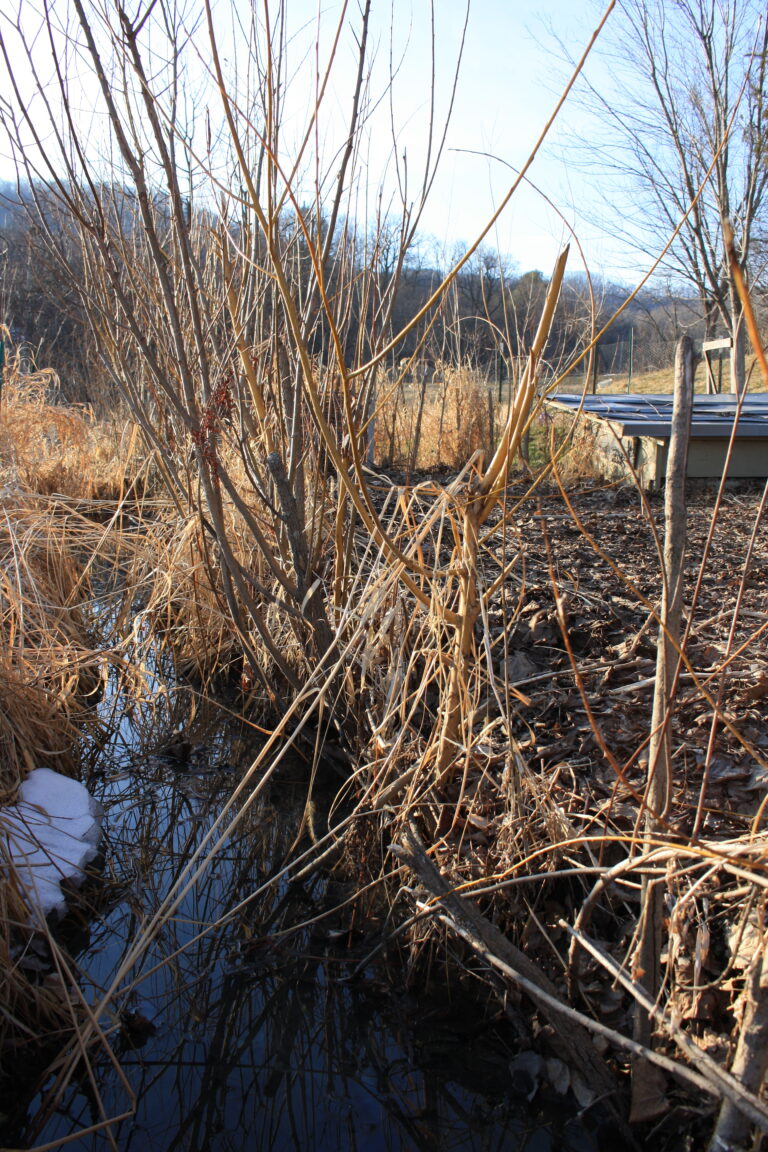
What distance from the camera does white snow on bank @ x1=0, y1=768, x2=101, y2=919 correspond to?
179 centimetres

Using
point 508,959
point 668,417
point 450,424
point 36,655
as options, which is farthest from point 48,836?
point 450,424

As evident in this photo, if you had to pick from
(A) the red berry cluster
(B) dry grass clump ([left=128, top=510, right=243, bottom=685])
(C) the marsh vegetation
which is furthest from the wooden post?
(B) dry grass clump ([left=128, top=510, right=243, bottom=685])

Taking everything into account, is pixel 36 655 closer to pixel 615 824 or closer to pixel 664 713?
pixel 615 824

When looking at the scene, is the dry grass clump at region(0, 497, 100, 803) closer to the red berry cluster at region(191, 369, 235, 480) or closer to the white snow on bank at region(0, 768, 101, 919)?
the white snow on bank at region(0, 768, 101, 919)

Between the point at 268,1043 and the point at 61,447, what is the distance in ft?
18.9

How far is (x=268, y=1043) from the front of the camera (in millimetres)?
1715

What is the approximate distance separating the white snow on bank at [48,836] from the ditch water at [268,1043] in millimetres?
123

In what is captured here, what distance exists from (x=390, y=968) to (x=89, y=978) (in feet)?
2.13

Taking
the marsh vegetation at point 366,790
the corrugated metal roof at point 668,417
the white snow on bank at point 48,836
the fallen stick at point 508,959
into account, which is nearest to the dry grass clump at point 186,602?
the marsh vegetation at point 366,790

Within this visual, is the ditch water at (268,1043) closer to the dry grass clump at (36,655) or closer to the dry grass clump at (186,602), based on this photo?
the dry grass clump at (36,655)

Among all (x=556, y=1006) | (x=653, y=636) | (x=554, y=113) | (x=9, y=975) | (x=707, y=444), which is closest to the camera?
(x=554, y=113)

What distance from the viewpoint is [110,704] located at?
3.21 metres

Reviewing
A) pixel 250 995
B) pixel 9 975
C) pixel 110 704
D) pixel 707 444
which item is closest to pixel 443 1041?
pixel 250 995

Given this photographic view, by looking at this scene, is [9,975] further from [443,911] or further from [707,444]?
[707,444]
